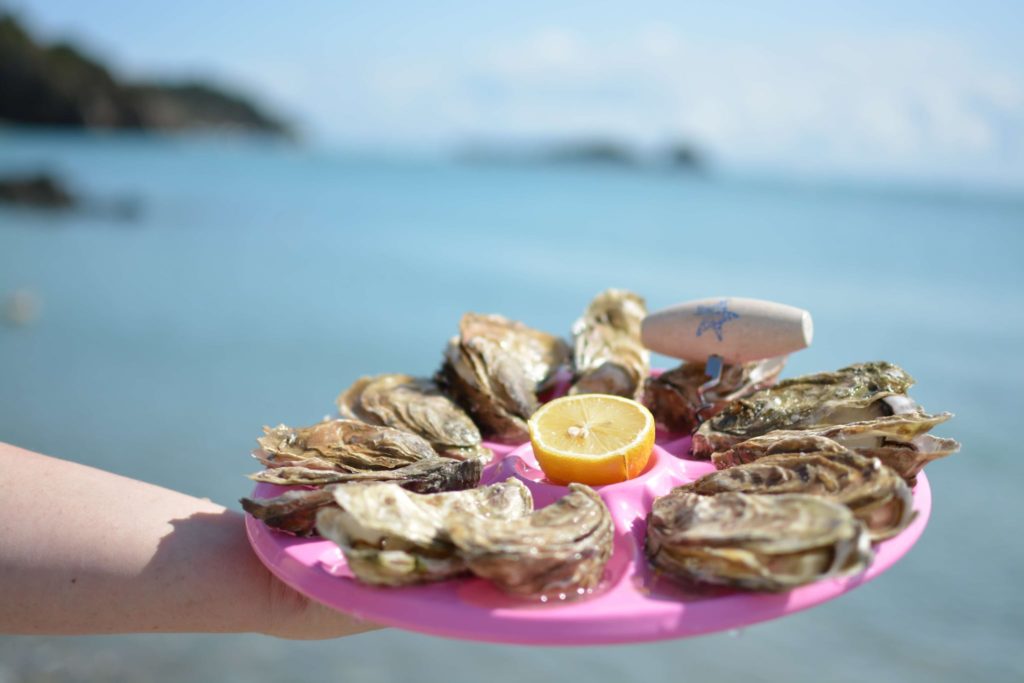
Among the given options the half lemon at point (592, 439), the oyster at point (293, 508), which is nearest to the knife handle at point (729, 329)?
the half lemon at point (592, 439)

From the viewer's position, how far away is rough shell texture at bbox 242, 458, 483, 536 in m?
1.72

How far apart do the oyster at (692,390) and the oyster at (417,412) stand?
533 millimetres

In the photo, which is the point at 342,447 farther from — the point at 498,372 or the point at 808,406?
the point at 808,406

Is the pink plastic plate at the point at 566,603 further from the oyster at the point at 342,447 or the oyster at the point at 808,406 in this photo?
the oyster at the point at 808,406

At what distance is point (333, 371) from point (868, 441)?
7.28 metres

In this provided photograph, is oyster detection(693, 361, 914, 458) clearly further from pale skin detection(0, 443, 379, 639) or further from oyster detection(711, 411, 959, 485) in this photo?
pale skin detection(0, 443, 379, 639)

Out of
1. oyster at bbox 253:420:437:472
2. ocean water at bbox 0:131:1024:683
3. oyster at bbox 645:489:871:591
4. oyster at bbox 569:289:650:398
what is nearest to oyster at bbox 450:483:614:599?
oyster at bbox 645:489:871:591

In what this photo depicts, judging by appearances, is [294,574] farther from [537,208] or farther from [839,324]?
[537,208]

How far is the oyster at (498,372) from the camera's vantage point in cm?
248

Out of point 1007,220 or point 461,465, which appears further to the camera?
point 1007,220

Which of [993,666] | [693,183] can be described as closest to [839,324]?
[993,666]

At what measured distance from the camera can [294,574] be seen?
1643 millimetres

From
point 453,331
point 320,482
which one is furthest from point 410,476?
point 453,331

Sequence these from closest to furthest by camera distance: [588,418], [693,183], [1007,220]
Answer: [588,418] < [1007,220] < [693,183]
